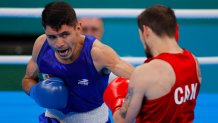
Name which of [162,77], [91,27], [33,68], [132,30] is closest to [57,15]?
[33,68]

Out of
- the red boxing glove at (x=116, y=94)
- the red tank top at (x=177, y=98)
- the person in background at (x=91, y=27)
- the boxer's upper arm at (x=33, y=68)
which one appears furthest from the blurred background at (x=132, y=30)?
the red tank top at (x=177, y=98)

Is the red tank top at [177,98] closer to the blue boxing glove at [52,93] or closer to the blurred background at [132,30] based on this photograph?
the blue boxing glove at [52,93]

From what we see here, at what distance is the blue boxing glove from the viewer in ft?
7.38

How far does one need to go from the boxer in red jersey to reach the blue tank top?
536 millimetres

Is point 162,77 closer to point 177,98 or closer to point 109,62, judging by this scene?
point 177,98

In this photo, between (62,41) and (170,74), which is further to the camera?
(62,41)

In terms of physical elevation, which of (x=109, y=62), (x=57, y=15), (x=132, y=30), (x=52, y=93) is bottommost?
(x=132, y=30)

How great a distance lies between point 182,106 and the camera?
1.78 m

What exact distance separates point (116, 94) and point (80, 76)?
0.33 m

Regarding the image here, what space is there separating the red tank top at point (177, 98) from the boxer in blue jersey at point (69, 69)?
48 centimetres

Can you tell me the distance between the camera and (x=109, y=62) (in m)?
2.26

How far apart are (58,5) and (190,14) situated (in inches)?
56.8

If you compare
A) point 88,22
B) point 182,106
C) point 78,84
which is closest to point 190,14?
point 88,22

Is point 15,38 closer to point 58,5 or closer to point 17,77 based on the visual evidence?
point 17,77
